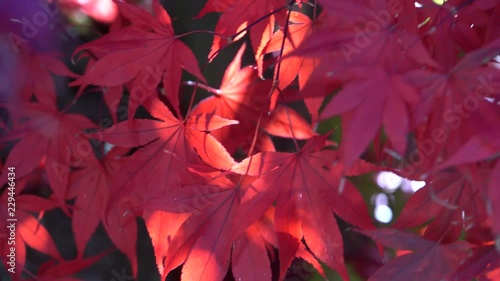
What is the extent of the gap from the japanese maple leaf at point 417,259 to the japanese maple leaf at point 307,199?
0.04 m

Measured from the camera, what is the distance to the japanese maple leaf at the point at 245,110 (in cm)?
68

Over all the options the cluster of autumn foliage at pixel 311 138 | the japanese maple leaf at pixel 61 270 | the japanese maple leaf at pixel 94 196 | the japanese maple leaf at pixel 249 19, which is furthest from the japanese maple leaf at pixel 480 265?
the japanese maple leaf at pixel 61 270

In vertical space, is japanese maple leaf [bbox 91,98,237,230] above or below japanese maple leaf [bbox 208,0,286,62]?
below

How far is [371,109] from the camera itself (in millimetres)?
386

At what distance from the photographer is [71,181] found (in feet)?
2.52

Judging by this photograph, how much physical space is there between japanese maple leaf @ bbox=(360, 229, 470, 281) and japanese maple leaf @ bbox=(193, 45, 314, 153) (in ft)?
0.67

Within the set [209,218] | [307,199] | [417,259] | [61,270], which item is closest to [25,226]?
[61,270]

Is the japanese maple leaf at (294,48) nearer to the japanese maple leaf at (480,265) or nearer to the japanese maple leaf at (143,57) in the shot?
the japanese maple leaf at (143,57)

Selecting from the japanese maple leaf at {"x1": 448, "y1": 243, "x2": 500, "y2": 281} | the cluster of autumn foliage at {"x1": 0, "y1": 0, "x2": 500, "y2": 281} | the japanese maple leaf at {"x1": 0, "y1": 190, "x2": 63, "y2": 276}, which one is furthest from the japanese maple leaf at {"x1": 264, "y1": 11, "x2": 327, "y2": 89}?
the japanese maple leaf at {"x1": 0, "y1": 190, "x2": 63, "y2": 276}

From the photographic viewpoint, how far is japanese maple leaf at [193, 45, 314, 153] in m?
0.68

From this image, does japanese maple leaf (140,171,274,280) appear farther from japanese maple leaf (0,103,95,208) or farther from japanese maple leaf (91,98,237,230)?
japanese maple leaf (0,103,95,208)

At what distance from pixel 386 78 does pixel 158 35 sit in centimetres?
30

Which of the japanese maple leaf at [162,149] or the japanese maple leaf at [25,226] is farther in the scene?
the japanese maple leaf at [25,226]

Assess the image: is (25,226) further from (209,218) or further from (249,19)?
(249,19)
